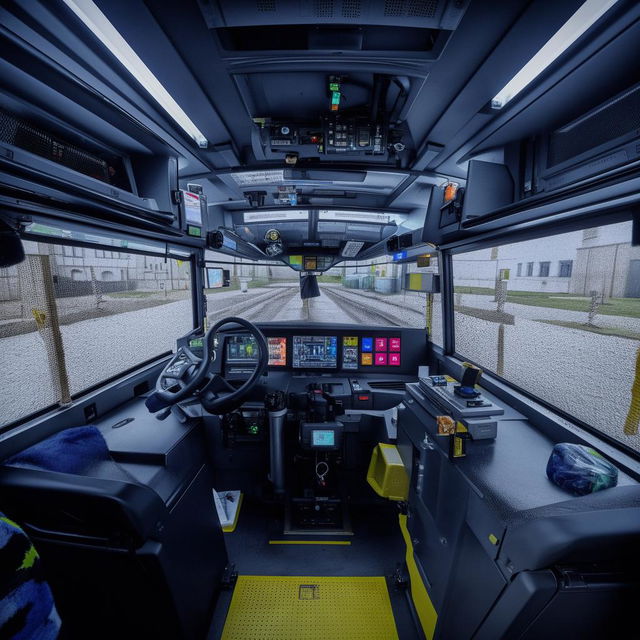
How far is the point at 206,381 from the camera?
1.70 metres

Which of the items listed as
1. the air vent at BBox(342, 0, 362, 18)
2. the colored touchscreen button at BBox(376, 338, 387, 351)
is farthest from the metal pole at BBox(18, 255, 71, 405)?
the colored touchscreen button at BBox(376, 338, 387, 351)

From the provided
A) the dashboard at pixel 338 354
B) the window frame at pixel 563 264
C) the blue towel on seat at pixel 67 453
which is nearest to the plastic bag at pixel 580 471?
the window frame at pixel 563 264

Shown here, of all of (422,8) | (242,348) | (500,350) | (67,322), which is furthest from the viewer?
(242,348)

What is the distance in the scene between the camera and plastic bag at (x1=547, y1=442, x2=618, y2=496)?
38.3 inches

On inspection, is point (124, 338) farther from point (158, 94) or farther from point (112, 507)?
point (158, 94)

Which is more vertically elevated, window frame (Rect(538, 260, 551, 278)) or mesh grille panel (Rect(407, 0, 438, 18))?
mesh grille panel (Rect(407, 0, 438, 18))

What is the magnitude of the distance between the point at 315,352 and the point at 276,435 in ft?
3.07

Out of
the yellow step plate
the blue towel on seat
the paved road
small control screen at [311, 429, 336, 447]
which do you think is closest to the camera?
the blue towel on seat

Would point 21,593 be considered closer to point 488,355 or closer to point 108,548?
point 108,548

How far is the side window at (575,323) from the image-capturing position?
120cm

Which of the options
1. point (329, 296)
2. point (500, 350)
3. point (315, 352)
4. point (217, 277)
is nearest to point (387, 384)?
point (315, 352)

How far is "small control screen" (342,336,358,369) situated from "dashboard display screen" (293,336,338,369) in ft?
0.27

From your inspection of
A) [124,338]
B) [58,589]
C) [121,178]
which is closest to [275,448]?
[58,589]

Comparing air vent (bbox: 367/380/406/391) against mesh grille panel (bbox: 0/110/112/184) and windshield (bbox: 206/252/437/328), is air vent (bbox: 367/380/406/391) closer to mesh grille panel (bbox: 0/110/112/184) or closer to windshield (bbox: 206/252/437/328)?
windshield (bbox: 206/252/437/328)
